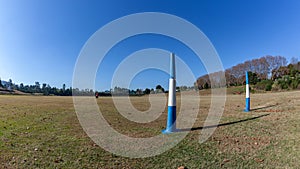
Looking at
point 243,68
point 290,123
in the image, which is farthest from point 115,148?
point 243,68

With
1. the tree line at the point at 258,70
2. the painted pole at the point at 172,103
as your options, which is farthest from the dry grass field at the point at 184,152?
the tree line at the point at 258,70

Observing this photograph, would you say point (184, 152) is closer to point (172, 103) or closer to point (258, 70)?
point (172, 103)

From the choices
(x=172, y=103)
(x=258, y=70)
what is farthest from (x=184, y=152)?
(x=258, y=70)

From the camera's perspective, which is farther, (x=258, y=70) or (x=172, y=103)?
(x=258, y=70)

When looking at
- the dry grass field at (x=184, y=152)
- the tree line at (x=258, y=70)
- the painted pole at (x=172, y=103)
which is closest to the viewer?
the dry grass field at (x=184, y=152)

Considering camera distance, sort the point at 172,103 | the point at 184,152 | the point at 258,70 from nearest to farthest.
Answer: the point at 184,152
the point at 172,103
the point at 258,70

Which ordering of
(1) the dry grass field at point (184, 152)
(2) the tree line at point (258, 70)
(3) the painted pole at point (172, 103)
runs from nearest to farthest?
(1) the dry grass field at point (184, 152), (3) the painted pole at point (172, 103), (2) the tree line at point (258, 70)

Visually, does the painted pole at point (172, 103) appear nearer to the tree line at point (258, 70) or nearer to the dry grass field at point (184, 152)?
the dry grass field at point (184, 152)

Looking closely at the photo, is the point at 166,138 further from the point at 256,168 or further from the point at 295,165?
the point at 295,165

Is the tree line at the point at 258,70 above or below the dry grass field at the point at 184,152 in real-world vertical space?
above

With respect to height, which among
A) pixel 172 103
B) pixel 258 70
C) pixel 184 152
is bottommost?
Result: pixel 184 152

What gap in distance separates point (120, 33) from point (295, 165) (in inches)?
245

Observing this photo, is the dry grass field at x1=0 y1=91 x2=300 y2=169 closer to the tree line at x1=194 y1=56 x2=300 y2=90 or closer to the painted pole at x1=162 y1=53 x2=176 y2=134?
the painted pole at x1=162 y1=53 x2=176 y2=134

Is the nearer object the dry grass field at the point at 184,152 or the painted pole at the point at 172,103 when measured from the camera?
the dry grass field at the point at 184,152
